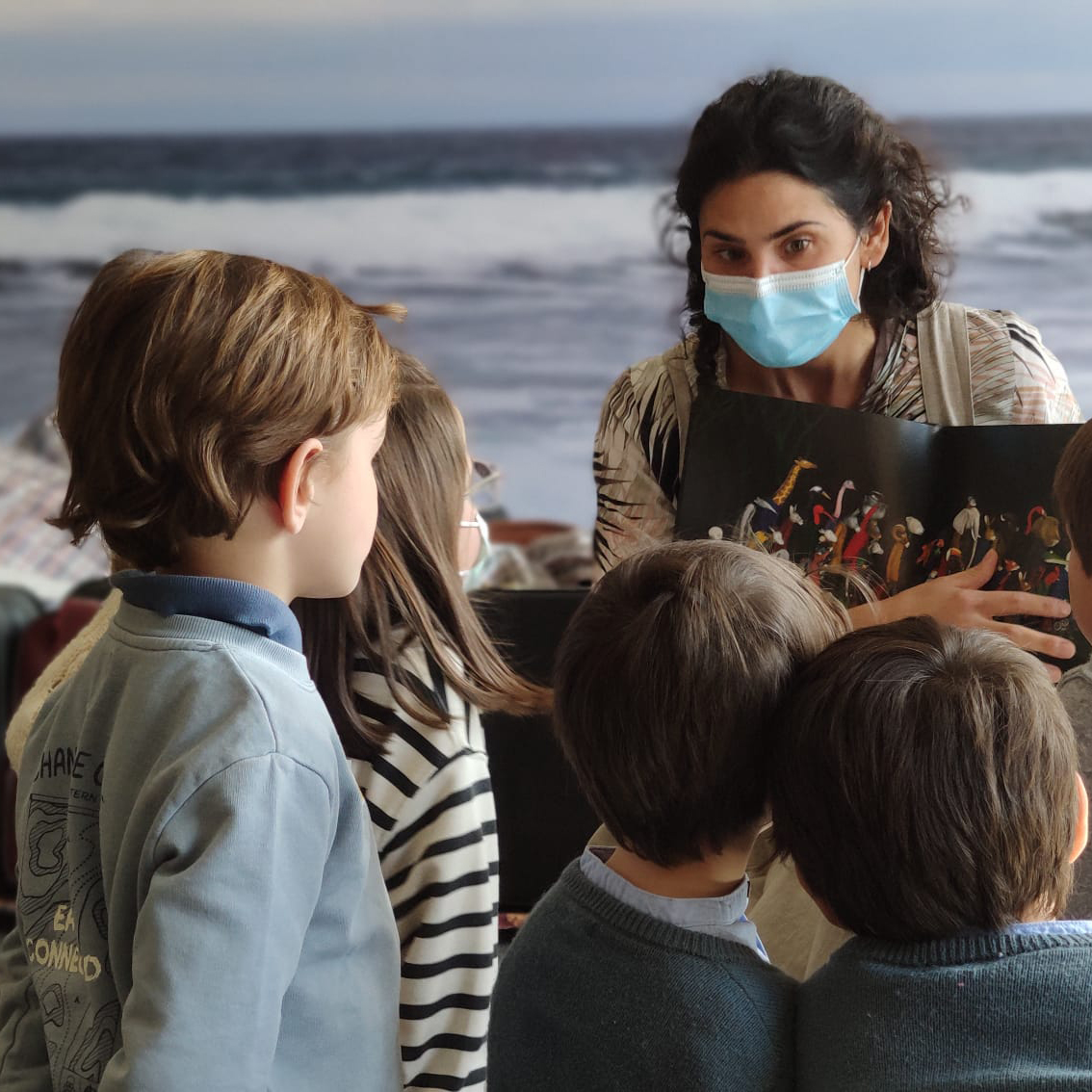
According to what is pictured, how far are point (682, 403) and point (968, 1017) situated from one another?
2.82ft

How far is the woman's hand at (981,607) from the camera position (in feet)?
3.77

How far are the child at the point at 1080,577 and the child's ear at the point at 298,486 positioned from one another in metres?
0.61

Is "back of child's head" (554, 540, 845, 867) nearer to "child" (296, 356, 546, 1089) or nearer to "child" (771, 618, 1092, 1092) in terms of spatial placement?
"child" (771, 618, 1092, 1092)

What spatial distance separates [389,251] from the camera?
3584 mm

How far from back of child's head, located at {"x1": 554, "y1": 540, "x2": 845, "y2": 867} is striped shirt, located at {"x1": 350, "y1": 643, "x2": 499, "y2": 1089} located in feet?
0.87

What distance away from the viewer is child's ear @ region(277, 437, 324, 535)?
0.91m

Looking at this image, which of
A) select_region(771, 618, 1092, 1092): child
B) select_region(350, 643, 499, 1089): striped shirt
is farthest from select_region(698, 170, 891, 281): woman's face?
select_region(771, 618, 1092, 1092): child

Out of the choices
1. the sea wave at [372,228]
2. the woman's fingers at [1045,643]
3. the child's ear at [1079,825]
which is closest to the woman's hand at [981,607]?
the woman's fingers at [1045,643]

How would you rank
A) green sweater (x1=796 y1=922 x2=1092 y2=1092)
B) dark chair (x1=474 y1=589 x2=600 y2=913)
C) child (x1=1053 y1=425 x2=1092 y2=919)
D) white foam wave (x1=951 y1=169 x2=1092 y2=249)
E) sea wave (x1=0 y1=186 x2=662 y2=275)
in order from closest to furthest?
green sweater (x1=796 y1=922 x2=1092 y2=1092) → child (x1=1053 y1=425 x2=1092 y2=919) → dark chair (x1=474 y1=589 x2=600 y2=913) → white foam wave (x1=951 y1=169 x2=1092 y2=249) → sea wave (x1=0 y1=186 x2=662 y2=275)

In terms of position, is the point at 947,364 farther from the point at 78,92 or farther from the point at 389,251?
the point at 78,92

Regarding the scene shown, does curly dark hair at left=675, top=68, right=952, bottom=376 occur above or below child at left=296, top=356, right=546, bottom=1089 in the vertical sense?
above

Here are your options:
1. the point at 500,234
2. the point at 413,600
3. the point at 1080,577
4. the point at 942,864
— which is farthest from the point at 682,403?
the point at 500,234

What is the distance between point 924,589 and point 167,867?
74 centimetres

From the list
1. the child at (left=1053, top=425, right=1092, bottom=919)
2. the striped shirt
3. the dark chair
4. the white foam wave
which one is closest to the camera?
the child at (left=1053, top=425, right=1092, bottom=919)
